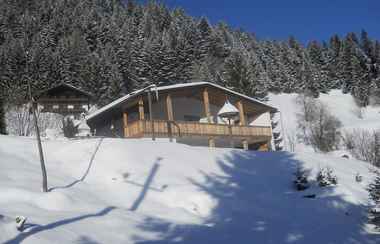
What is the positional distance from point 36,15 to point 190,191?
54.9m

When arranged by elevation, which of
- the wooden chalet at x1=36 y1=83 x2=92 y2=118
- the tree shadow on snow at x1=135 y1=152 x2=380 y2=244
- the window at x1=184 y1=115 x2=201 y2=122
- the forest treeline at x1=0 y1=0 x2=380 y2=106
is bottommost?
the tree shadow on snow at x1=135 y1=152 x2=380 y2=244

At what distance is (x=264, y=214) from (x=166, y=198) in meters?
2.78

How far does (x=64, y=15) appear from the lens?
61.3 meters

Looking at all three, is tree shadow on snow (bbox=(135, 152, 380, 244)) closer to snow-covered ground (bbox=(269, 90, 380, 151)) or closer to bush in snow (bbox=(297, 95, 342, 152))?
bush in snow (bbox=(297, 95, 342, 152))

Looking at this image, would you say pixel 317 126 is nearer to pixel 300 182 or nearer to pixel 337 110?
pixel 337 110

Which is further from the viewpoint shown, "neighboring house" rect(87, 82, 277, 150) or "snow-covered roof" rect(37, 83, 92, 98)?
"snow-covered roof" rect(37, 83, 92, 98)

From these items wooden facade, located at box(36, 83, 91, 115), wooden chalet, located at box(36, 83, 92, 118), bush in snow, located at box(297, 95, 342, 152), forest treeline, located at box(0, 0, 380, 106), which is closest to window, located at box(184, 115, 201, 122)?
bush in snow, located at box(297, 95, 342, 152)

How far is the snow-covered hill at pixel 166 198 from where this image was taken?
790 cm

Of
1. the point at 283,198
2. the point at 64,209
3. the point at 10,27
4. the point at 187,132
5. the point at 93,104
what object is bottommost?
the point at 283,198

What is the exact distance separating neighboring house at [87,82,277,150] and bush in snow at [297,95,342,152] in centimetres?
812

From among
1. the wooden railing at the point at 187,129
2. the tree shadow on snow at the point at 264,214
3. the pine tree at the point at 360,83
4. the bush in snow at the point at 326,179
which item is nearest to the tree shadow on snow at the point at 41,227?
the tree shadow on snow at the point at 264,214

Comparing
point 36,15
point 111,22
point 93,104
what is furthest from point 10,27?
point 93,104

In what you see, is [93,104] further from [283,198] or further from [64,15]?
[283,198]

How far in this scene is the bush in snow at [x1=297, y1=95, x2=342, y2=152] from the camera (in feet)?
117
